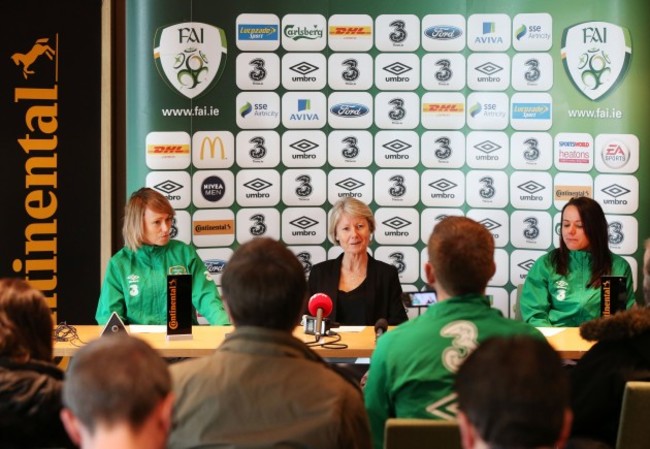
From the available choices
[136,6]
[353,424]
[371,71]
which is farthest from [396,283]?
[353,424]

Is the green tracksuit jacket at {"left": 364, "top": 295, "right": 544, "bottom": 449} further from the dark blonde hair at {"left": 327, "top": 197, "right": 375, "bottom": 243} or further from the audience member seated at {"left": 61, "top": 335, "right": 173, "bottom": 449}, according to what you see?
the dark blonde hair at {"left": 327, "top": 197, "right": 375, "bottom": 243}

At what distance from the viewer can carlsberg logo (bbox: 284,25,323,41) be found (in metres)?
6.27

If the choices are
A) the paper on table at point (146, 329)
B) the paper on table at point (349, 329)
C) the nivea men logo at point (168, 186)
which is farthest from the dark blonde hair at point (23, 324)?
the nivea men logo at point (168, 186)

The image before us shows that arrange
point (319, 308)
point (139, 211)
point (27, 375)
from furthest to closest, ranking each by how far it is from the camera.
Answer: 1. point (139, 211)
2. point (319, 308)
3. point (27, 375)

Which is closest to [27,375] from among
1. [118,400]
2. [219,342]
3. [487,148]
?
[118,400]

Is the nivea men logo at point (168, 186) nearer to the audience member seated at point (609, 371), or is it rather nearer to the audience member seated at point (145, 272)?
the audience member seated at point (145, 272)

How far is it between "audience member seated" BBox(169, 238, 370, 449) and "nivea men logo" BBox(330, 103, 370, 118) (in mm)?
4056

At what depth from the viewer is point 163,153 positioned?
6.19 metres

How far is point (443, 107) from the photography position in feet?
20.7

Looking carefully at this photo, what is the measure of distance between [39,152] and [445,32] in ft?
8.88

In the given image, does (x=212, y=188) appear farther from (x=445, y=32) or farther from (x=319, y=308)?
(x=319, y=308)

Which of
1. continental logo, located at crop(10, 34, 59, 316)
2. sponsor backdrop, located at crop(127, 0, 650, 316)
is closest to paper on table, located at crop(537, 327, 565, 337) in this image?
sponsor backdrop, located at crop(127, 0, 650, 316)

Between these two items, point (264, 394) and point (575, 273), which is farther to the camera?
point (575, 273)

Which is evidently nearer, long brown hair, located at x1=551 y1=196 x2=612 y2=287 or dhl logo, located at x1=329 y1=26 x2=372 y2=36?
long brown hair, located at x1=551 y1=196 x2=612 y2=287
